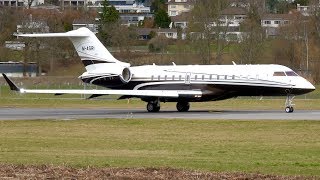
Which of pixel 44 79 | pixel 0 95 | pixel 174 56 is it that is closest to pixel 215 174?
pixel 0 95

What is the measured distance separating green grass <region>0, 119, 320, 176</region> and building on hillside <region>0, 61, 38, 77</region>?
166 feet

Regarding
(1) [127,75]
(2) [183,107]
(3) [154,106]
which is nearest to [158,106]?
(3) [154,106]

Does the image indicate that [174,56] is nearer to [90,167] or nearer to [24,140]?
[24,140]

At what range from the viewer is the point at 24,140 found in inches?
1410

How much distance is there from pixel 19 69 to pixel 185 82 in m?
43.8

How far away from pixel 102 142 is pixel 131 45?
72.8 m

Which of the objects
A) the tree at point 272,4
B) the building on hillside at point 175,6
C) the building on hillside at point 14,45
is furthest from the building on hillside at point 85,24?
the building on hillside at point 175,6

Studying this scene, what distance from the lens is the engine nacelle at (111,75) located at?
57.6 metres

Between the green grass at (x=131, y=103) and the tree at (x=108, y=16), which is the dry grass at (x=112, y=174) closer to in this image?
the green grass at (x=131, y=103)

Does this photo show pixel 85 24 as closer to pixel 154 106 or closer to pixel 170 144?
pixel 154 106

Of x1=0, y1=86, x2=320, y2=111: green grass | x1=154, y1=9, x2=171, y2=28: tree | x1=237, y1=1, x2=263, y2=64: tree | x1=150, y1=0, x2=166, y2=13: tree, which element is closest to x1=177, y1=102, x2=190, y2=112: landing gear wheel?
x1=0, y1=86, x2=320, y2=111: green grass

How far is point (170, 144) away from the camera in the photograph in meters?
34.0

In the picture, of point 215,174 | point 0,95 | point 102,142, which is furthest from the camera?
point 0,95

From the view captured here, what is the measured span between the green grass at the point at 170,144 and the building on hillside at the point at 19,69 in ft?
166
